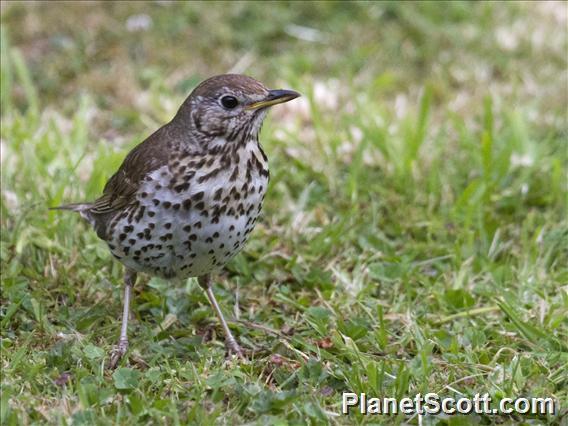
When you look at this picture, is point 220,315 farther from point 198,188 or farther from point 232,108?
point 232,108

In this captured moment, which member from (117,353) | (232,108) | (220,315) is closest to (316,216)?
(220,315)

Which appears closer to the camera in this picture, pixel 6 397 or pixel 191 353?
pixel 6 397

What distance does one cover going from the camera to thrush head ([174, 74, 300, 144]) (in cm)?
440

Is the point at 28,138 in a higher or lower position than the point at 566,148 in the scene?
higher

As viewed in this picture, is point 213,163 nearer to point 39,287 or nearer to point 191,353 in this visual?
point 191,353

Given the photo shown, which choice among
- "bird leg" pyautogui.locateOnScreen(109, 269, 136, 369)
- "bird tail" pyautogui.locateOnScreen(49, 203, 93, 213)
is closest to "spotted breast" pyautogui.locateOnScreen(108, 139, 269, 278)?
"bird leg" pyautogui.locateOnScreen(109, 269, 136, 369)

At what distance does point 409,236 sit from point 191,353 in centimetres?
177

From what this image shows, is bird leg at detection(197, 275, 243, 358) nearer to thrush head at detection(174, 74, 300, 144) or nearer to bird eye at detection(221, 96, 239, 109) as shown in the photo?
thrush head at detection(174, 74, 300, 144)

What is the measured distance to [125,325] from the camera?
459 cm

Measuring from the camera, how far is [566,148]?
6.51 m

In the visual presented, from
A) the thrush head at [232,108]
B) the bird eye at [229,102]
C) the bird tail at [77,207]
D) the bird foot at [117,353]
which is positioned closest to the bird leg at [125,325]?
the bird foot at [117,353]

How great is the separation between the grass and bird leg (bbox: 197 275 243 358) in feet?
0.38

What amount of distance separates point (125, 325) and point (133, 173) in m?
0.70

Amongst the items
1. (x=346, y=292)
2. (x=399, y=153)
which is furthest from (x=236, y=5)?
(x=346, y=292)
